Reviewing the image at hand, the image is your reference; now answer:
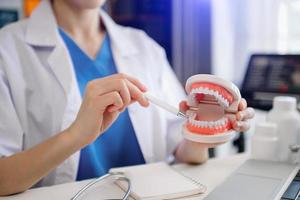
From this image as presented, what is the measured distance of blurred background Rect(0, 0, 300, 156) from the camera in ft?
4.01

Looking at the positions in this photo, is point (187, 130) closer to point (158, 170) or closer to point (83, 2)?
point (158, 170)

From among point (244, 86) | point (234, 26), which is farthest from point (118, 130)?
point (234, 26)

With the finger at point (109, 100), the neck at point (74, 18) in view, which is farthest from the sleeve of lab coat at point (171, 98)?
the finger at point (109, 100)

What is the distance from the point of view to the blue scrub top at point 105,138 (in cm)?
94

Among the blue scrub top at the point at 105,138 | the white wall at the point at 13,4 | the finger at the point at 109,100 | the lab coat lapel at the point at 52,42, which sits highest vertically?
the white wall at the point at 13,4

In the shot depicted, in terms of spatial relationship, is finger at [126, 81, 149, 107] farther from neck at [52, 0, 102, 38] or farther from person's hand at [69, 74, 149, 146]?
neck at [52, 0, 102, 38]

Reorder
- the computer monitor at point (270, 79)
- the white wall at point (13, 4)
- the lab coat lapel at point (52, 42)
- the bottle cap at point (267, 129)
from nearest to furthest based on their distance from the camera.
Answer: the bottle cap at point (267, 129) → the lab coat lapel at point (52, 42) → the computer monitor at point (270, 79) → the white wall at point (13, 4)

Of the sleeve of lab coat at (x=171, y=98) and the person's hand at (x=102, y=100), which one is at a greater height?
the person's hand at (x=102, y=100)

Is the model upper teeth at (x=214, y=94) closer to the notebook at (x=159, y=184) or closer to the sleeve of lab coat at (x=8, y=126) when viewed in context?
the notebook at (x=159, y=184)

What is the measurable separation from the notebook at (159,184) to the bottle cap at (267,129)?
171mm

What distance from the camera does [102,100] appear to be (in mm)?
677

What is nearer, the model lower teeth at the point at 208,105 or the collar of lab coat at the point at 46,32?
the model lower teeth at the point at 208,105

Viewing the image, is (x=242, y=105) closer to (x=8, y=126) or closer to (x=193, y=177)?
(x=193, y=177)

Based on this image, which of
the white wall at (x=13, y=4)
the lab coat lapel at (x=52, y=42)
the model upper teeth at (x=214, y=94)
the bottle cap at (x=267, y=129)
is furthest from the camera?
the white wall at (x=13, y=4)
